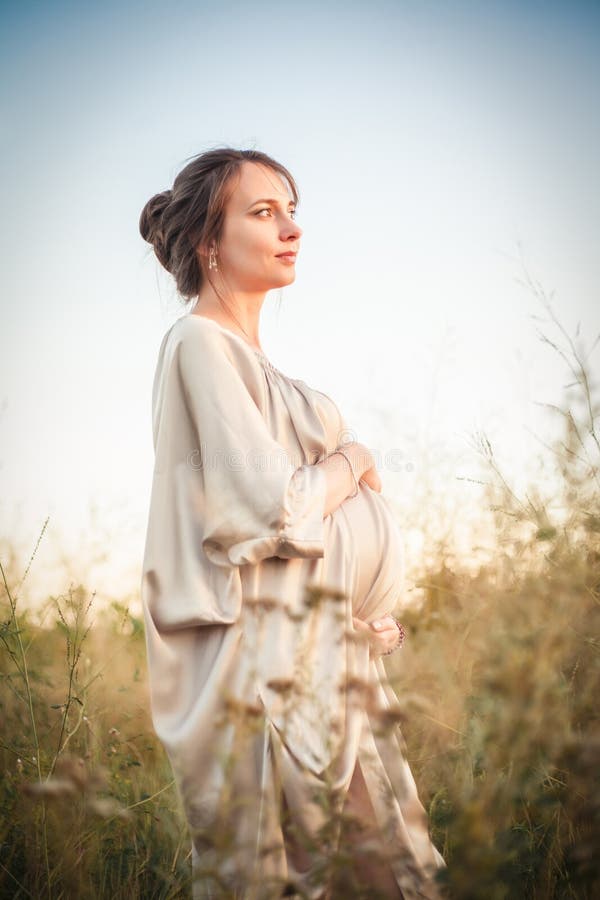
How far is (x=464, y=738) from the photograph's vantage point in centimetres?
197

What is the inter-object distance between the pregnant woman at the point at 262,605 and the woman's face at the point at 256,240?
8.1 inches

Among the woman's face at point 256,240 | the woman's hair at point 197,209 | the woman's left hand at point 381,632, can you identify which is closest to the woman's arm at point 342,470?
the woman's left hand at point 381,632

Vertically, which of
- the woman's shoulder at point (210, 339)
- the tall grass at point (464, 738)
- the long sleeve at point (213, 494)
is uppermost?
the woman's shoulder at point (210, 339)

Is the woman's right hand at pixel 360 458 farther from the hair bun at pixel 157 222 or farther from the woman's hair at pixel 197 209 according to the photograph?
the hair bun at pixel 157 222

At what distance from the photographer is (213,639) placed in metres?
1.82

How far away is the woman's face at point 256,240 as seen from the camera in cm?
222

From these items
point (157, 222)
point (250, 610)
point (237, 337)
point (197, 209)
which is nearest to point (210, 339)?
point (237, 337)

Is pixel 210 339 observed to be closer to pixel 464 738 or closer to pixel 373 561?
pixel 373 561

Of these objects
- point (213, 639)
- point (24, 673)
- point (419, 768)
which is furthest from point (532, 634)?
point (419, 768)

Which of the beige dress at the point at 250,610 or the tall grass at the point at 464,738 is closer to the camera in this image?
the tall grass at the point at 464,738

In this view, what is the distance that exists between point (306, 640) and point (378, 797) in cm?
36

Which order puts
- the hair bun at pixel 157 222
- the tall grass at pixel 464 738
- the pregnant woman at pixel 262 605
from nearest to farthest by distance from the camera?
the tall grass at pixel 464 738, the pregnant woman at pixel 262 605, the hair bun at pixel 157 222

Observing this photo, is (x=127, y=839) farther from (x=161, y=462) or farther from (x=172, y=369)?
A: (x=172, y=369)

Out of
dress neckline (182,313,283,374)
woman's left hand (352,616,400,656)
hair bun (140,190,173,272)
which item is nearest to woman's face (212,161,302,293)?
dress neckline (182,313,283,374)
